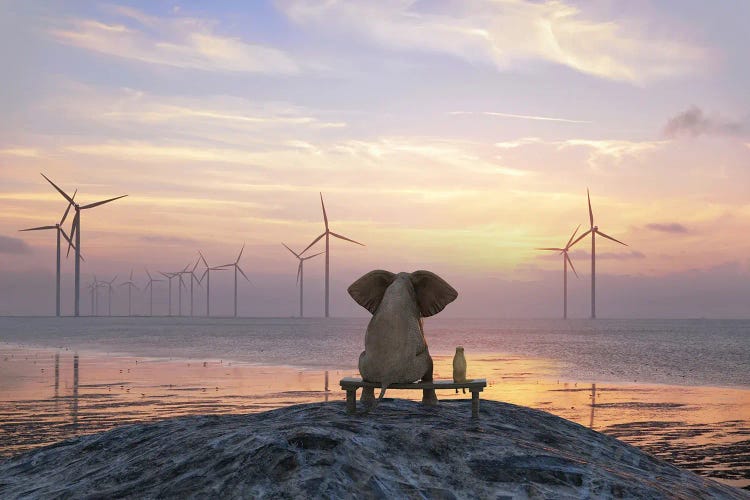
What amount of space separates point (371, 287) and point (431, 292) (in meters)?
1.20

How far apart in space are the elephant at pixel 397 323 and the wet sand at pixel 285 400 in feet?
13.7

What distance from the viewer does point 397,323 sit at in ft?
43.4

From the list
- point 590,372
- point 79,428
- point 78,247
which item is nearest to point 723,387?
point 590,372

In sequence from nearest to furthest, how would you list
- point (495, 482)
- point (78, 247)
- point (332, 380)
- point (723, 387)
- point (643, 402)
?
point (495, 482) < point (643, 402) < point (332, 380) < point (723, 387) < point (78, 247)

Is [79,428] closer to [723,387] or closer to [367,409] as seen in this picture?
[367,409]

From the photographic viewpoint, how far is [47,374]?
44.2m

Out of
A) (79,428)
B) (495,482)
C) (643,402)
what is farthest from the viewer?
(643,402)

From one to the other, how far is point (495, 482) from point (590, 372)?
46.7m

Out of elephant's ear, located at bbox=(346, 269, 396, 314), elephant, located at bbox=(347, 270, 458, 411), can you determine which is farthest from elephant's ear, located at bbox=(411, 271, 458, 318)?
elephant's ear, located at bbox=(346, 269, 396, 314)

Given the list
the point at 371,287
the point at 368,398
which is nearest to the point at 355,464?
the point at 368,398

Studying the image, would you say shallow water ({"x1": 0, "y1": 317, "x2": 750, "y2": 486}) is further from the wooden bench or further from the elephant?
the wooden bench

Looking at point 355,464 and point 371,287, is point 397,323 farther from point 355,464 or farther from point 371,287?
point 355,464

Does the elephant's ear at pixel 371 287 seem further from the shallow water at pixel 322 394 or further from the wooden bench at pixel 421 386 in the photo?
the shallow water at pixel 322 394

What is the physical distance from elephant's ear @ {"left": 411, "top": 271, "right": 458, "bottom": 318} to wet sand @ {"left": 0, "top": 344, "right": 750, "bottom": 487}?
4120 mm
